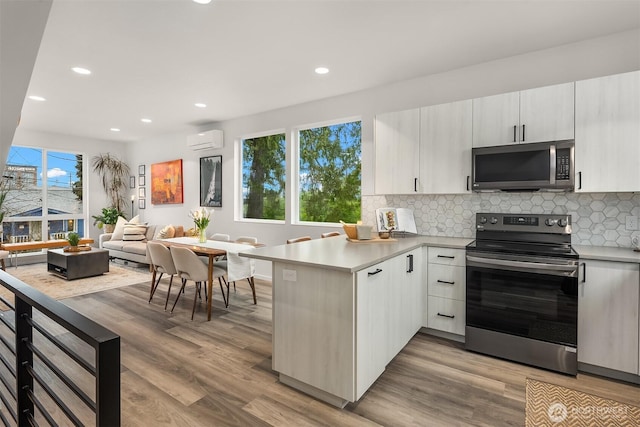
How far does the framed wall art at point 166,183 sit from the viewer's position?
676cm

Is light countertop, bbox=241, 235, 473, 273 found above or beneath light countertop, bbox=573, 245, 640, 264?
above

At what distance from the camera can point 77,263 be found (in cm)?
521

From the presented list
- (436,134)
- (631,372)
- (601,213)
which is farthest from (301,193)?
(631,372)

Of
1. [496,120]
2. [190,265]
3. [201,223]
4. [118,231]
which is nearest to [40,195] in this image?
[118,231]

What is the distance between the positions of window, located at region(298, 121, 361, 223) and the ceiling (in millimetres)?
575

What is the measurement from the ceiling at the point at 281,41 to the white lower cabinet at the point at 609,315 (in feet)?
6.38

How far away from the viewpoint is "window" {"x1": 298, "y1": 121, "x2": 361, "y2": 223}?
4520 mm

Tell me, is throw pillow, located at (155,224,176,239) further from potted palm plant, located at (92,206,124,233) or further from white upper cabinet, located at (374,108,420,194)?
white upper cabinet, located at (374,108,420,194)

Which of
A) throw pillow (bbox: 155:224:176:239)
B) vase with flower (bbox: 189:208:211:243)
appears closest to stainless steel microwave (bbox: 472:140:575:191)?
vase with flower (bbox: 189:208:211:243)

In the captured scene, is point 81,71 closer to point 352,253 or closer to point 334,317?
point 352,253

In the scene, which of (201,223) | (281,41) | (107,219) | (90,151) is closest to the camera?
(281,41)

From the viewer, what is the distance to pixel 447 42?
2.99 meters

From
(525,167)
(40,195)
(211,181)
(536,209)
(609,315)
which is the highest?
(211,181)

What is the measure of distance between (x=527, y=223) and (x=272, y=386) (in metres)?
2.54
